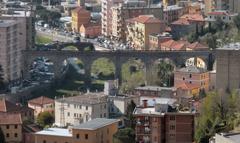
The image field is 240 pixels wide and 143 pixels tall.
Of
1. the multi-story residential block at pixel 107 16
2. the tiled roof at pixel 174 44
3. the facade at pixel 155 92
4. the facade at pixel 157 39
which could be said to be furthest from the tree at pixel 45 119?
the multi-story residential block at pixel 107 16

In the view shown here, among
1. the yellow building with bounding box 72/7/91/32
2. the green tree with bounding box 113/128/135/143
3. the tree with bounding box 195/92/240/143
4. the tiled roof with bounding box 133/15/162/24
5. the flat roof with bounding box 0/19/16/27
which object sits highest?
the flat roof with bounding box 0/19/16/27

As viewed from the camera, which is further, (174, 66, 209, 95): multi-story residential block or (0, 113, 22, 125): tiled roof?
(174, 66, 209, 95): multi-story residential block

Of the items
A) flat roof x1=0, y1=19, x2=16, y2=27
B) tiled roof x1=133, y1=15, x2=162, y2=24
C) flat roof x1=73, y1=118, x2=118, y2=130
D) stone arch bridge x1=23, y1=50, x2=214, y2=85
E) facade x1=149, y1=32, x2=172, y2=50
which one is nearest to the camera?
flat roof x1=73, y1=118, x2=118, y2=130

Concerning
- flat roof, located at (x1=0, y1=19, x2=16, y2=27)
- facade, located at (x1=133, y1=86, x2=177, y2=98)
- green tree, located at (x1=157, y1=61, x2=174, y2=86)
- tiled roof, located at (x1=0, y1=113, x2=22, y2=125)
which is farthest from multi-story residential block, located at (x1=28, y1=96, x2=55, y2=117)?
flat roof, located at (x1=0, y1=19, x2=16, y2=27)

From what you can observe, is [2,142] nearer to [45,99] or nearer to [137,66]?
[45,99]

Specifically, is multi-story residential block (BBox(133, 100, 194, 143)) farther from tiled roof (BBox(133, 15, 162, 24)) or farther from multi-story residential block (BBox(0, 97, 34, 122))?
tiled roof (BBox(133, 15, 162, 24))

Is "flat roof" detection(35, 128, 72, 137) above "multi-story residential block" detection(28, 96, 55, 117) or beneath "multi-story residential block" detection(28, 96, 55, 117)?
above

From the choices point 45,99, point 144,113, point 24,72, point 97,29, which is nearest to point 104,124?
point 144,113
